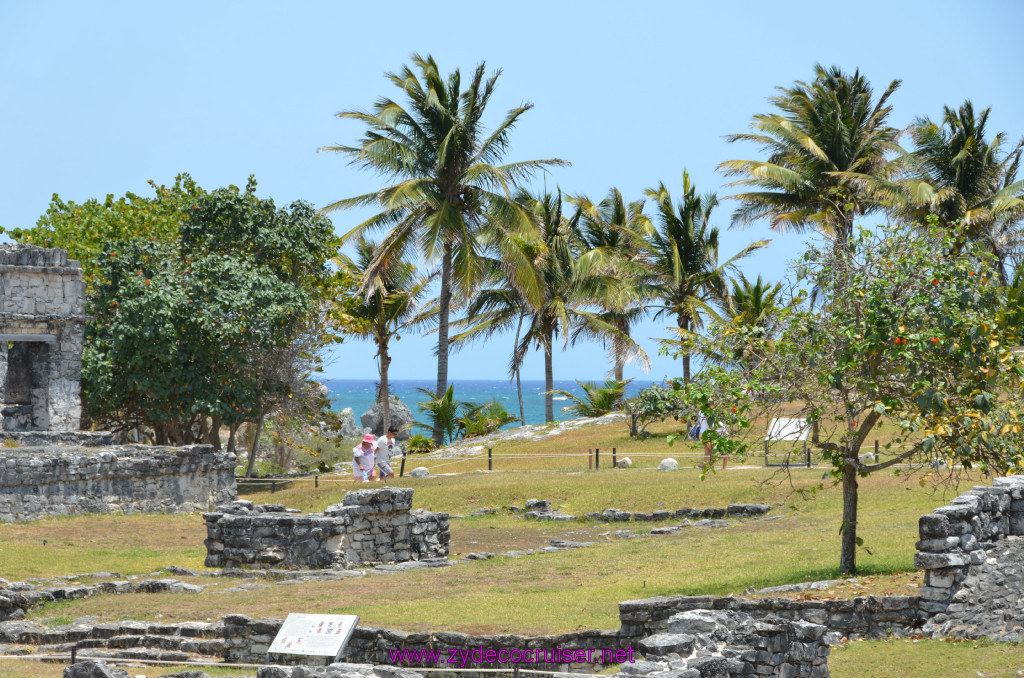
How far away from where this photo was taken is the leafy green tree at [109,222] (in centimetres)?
3425

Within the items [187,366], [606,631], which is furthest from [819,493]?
[187,366]

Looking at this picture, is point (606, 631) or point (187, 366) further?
point (187, 366)

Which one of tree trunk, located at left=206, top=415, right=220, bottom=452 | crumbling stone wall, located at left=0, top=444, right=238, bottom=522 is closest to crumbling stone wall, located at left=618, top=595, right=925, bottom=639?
crumbling stone wall, located at left=0, top=444, right=238, bottom=522

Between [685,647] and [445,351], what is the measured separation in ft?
94.7

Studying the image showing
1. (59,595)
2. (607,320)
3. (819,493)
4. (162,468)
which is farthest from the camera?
(607,320)

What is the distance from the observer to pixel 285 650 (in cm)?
1043

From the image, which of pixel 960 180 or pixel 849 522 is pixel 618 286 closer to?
pixel 960 180

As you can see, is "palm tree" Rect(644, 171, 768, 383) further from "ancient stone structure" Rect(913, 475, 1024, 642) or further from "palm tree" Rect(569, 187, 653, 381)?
"ancient stone structure" Rect(913, 475, 1024, 642)

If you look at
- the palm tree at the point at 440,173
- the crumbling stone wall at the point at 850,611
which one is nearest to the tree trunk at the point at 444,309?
the palm tree at the point at 440,173

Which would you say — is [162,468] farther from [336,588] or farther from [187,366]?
[336,588]

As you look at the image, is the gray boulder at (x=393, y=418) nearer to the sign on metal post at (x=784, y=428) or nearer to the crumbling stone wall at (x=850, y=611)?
the sign on metal post at (x=784, y=428)

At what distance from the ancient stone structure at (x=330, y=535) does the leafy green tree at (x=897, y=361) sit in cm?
676

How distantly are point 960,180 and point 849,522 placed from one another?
1095 inches

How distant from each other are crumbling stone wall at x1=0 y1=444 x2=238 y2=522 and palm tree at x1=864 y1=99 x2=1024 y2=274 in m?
24.7
